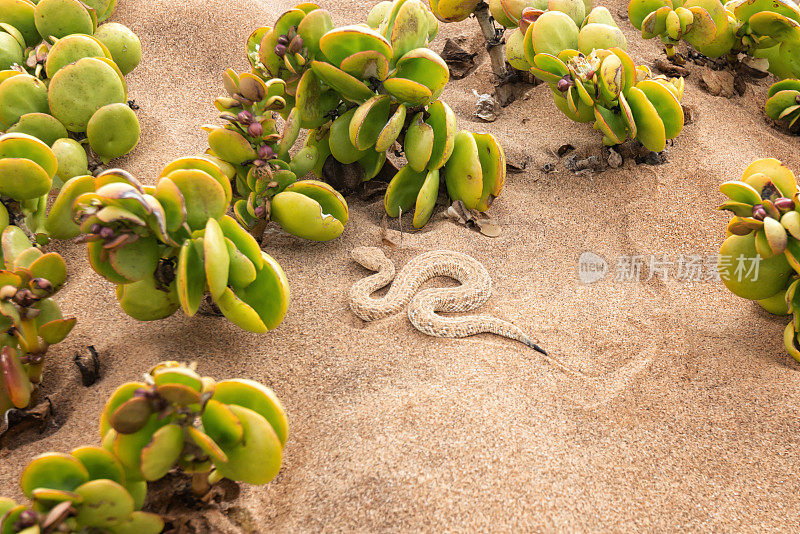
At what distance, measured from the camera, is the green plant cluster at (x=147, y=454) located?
1.22 meters

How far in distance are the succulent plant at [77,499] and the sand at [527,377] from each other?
35 cm

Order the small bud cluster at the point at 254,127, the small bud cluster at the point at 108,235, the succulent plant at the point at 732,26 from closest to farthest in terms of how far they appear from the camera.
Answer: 1. the small bud cluster at the point at 108,235
2. the small bud cluster at the point at 254,127
3. the succulent plant at the point at 732,26

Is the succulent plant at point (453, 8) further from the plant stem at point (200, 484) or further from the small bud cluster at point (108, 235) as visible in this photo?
the plant stem at point (200, 484)

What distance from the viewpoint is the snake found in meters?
2.40

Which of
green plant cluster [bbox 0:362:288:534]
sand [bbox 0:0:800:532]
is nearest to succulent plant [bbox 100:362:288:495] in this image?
green plant cluster [bbox 0:362:288:534]

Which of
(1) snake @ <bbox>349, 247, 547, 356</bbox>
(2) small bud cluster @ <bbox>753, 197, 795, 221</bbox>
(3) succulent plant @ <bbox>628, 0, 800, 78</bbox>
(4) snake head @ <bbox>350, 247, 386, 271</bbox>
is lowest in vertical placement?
(1) snake @ <bbox>349, 247, 547, 356</bbox>

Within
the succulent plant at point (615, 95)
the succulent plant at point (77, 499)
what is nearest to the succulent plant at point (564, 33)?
the succulent plant at point (615, 95)

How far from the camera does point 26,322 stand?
1811 mm

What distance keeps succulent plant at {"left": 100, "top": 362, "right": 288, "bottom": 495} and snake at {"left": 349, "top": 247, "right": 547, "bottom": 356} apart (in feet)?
3.51

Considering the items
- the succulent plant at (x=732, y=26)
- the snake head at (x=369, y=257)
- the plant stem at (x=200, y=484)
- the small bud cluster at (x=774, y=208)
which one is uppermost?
the succulent plant at (x=732, y=26)

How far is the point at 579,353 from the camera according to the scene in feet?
7.61

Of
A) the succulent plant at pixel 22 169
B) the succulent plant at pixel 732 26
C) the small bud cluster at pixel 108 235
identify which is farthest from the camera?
the succulent plant at pixel 732 26

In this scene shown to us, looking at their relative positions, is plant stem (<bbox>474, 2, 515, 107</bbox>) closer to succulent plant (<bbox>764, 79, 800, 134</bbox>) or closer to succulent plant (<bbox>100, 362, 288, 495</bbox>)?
succulent plant (<bbox>764, 79, 800, 134</bbox>)

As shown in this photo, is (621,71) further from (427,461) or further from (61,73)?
(61,73)
